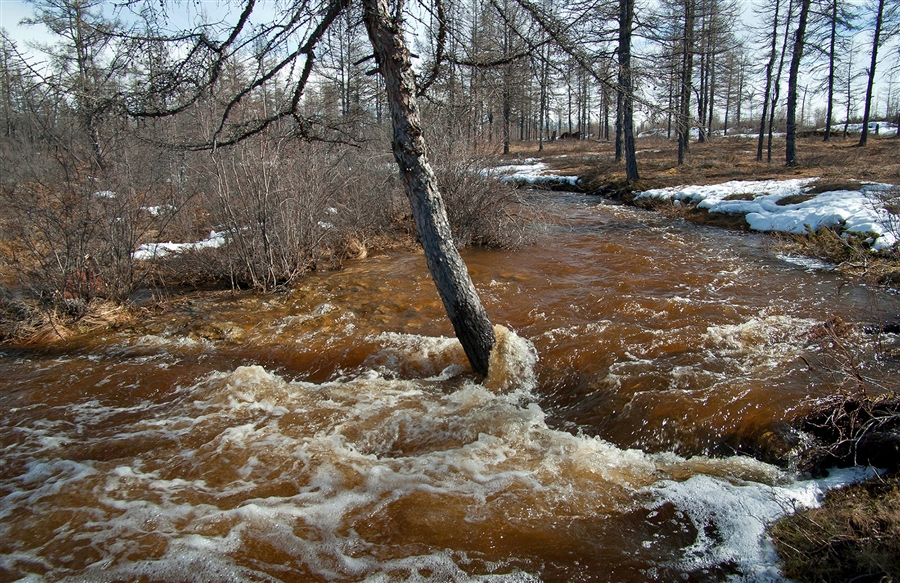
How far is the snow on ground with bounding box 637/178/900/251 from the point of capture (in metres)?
9.36

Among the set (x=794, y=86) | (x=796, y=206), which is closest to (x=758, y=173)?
(x=794, y=86)

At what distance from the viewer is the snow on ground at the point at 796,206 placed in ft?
30.7

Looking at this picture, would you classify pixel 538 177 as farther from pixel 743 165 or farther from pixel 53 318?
pixel 53 318

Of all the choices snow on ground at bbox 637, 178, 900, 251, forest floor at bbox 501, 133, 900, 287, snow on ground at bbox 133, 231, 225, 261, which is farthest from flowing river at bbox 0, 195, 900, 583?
snow on ground at bbox 637, 178, 900, 251

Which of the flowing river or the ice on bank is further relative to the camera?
the ice on bank

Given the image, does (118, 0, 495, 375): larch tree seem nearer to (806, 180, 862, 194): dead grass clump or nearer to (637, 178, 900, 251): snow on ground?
(637, 178, 900, 251): snow on ground

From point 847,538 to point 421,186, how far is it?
389 centimetres

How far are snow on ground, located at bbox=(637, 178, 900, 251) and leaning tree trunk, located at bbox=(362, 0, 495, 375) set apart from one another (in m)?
8.55

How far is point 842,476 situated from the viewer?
10.7 feet

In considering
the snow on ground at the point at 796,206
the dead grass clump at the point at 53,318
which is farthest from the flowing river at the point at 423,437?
the snow on ground at the point at 796,206

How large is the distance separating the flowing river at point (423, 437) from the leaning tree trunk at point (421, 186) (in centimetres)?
66

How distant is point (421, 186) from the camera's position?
4559mm

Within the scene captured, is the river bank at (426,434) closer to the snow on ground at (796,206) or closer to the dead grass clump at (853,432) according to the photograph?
the dead grass clump at (853,432)

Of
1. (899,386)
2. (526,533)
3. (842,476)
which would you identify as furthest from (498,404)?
(899,386)
